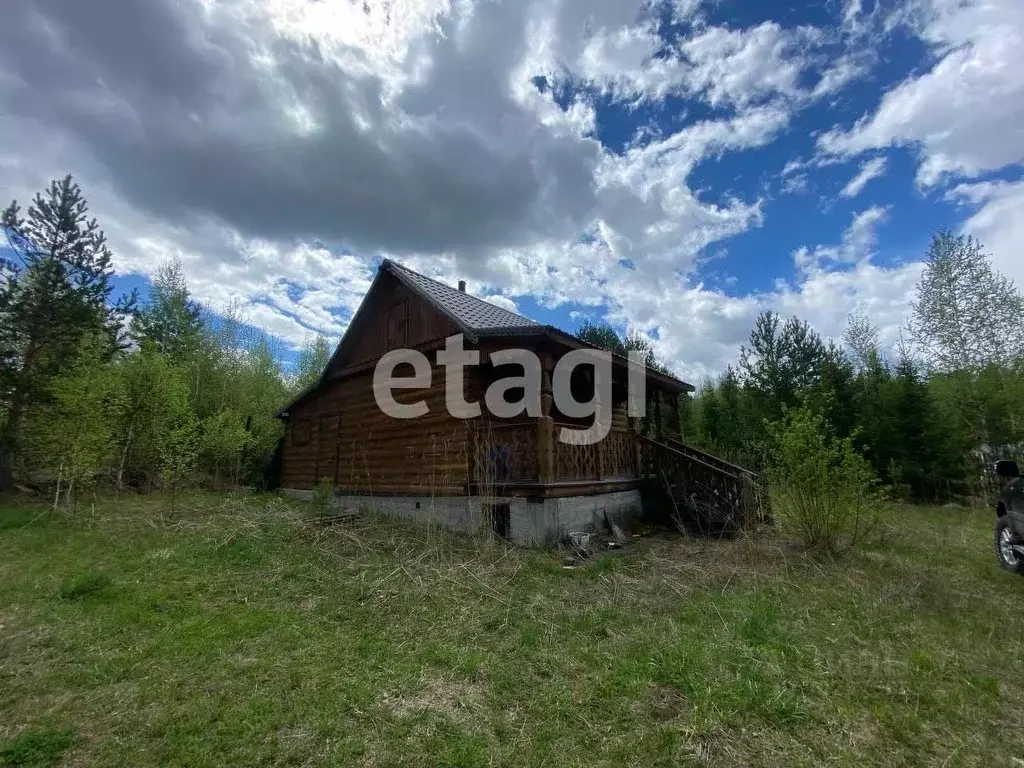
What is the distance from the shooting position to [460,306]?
11922 mm

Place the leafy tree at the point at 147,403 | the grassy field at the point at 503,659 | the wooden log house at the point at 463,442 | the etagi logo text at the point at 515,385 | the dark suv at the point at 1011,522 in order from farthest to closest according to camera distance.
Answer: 1. the leafy tree at the point at 147,403
2. the etagi logo text at the point at 515,385
3. the wooden log house at the point at 463,442
4. the dark suv at the point at 1011,522
5. the grassy field at the point at 503,659

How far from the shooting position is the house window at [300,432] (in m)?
15.7

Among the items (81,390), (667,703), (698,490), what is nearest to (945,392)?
(698,490)

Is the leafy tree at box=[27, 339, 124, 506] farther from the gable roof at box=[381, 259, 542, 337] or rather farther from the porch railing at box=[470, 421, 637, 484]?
the porch railing at box=[470, 421, 637, 484]

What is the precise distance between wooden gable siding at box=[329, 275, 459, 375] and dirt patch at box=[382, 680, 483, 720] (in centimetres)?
777

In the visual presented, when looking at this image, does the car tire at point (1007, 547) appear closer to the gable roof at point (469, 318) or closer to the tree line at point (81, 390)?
the gable roof at point (469, 318)

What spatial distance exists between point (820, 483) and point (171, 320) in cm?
2575

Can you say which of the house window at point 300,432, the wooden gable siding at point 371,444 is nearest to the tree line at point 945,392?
the wooden gable siding at point 371,444

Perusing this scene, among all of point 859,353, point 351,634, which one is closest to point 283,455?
point 351,634

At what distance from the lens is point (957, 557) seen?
7762mm

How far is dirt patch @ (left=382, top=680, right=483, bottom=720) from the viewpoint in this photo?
329cm

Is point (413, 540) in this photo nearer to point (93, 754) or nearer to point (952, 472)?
point (93, 754)

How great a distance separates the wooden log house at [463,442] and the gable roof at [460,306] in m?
0.06

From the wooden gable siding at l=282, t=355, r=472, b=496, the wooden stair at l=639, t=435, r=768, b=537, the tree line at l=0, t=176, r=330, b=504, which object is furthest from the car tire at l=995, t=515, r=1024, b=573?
the tree line at l=0, t=176, r=330, b=504
